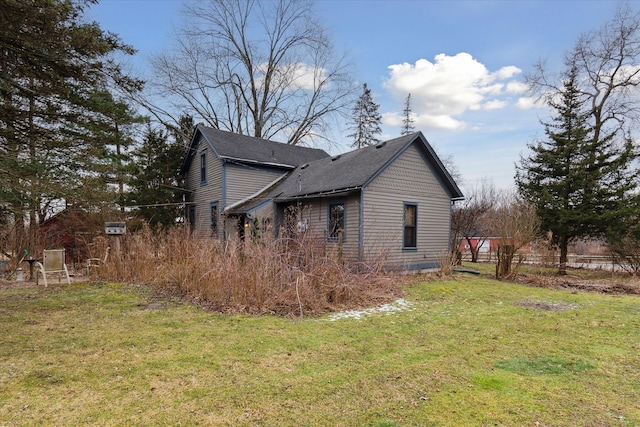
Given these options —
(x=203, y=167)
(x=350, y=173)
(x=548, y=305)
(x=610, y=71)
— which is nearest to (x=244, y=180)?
(x=203, y=167)

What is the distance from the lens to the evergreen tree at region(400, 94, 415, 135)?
1378 inches

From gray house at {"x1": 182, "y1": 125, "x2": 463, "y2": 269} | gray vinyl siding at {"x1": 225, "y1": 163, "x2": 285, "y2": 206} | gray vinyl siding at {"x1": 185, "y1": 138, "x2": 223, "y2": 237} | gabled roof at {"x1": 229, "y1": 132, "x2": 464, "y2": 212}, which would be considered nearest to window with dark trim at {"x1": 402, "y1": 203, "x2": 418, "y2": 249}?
gray house at {"x1": 182, "y1": 125, "x2": 463, "y2": 269}

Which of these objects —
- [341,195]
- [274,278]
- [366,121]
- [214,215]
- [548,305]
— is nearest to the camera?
[274,278]

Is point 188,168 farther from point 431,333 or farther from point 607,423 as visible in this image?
point 607,423

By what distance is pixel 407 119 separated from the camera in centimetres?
3512

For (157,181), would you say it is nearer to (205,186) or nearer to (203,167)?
(203,167)

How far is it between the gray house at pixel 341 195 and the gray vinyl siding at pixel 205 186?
0.05 m

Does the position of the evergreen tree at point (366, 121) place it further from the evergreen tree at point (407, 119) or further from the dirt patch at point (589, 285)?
the dirt patch at point (589, 285)

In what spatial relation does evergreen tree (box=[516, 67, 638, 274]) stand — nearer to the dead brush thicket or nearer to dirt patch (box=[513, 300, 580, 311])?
dirt patch (box=[513, 300, 580, 311])

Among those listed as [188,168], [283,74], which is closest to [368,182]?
[188,168]

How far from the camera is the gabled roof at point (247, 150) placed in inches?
658

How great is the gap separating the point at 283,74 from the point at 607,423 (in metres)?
29.2

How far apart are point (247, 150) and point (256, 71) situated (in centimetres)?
1358

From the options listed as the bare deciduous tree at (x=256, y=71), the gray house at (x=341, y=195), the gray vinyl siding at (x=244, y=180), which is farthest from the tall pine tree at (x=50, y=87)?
the bare deciduous tree at (x=256, y=71)
